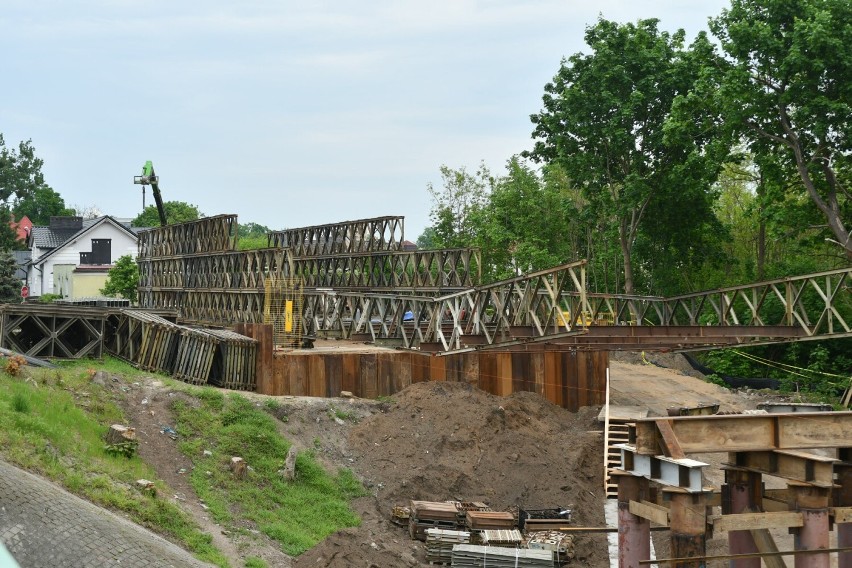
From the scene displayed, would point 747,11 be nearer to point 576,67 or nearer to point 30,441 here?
point 576,67

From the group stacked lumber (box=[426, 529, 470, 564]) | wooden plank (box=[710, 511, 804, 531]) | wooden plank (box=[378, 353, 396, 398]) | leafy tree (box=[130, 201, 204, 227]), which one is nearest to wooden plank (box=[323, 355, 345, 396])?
wooden plank (box=[378, 353, 396, 398])

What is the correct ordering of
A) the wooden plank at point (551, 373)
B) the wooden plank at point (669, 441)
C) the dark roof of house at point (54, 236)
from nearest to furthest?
the wooden plank at point (669, 441) < the wooden plank at point (551, 373) < the dark roof of house at point (54, 236)

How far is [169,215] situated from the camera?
101 m

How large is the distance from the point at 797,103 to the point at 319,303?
712 inches

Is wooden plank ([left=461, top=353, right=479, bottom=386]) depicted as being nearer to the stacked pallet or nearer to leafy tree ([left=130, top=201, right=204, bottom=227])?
the stacked pallet

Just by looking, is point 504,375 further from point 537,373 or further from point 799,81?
point 799,81

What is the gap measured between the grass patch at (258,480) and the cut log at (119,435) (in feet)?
5.41

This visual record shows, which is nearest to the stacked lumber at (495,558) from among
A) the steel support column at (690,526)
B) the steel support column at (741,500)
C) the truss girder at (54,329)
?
the steel support column at (741,500)

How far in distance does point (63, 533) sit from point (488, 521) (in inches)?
438

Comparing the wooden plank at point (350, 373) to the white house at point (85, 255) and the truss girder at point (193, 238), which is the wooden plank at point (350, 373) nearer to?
the truss girder at point (193, 238)

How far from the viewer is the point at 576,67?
1764 inches

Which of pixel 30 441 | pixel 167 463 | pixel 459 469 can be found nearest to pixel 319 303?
pixel 459 469

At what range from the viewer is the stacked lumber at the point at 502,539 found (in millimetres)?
22781

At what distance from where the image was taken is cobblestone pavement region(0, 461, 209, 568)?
14.7 m
